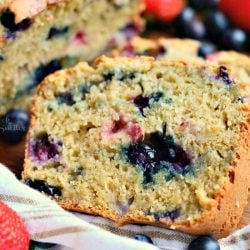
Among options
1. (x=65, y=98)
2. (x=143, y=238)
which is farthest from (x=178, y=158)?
(x=65, y=98)

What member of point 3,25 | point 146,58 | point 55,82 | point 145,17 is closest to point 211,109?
point 146,58

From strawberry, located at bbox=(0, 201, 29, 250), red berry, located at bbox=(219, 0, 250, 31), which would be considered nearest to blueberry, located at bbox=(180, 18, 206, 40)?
red berry, located at bbox=(219, 0, 250, 31)

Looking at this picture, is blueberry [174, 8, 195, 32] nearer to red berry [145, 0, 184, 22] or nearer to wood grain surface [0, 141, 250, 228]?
red berry [145, 0, 184, 22]

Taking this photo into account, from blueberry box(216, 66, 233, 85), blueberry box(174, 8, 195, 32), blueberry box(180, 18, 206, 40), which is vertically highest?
blueberry box(216, 66, 233, 85)

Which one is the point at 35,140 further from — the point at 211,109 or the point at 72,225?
the point at 211,109

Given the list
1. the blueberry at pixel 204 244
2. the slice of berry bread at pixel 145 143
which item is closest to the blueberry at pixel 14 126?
the slice of berry bread at pixel 145 143
